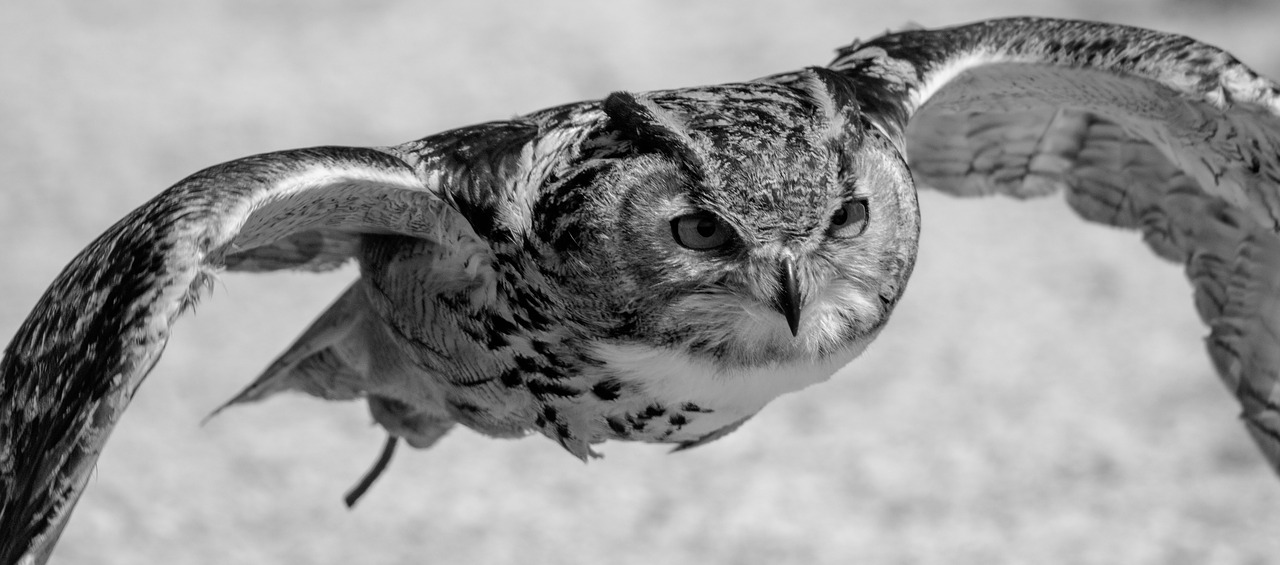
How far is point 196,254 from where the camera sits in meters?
2.33

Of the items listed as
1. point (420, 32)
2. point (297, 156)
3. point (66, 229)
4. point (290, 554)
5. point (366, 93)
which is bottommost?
point (290, 554)

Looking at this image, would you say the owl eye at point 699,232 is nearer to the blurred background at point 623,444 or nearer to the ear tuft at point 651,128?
the ear tuft at point 651,128

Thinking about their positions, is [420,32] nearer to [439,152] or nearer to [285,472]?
[285,472]

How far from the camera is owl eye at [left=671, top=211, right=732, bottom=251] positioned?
2.51 meters

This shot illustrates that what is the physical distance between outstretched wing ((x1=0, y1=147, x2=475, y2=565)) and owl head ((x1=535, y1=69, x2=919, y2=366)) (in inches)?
15.2

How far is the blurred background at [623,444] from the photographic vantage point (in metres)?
5.54

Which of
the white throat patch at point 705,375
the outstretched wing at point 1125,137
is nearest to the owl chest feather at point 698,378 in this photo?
the white throat patch at point 705,375

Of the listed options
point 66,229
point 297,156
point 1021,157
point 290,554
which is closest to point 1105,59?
point 1021,157

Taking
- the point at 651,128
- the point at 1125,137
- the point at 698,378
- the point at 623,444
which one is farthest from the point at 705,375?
the point at 623,444

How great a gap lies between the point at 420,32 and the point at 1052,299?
4.21 m

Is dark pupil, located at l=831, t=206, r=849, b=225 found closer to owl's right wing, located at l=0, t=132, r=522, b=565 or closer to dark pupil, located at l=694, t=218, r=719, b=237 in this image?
dark pupil, located at l=694, t=218, r=719, b=237

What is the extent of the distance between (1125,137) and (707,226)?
1.73 m

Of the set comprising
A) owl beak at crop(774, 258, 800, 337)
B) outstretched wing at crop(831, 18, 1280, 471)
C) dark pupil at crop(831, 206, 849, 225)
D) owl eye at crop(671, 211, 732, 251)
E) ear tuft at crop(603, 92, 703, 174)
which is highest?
outstretched wing at crop(831, 18, 1280, 471)

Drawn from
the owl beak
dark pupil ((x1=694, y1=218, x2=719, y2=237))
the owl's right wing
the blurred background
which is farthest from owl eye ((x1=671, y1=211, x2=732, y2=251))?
the blurred background
